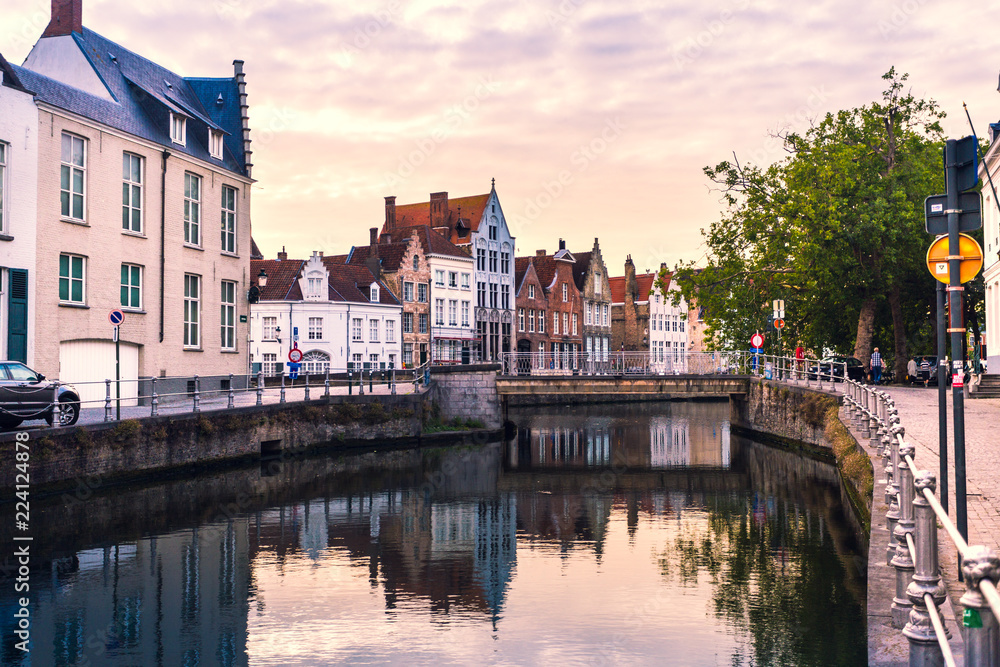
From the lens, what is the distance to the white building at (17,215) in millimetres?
24641

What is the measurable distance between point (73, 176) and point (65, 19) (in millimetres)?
6416

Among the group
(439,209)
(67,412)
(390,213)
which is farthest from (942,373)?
(439,209)

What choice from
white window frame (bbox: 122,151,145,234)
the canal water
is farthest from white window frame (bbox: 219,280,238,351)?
the canal water

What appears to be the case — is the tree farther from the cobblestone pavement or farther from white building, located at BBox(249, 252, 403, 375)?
white building, located at BBox(249, 252, 403, 375)

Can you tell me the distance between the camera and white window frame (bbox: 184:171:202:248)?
32219 mm

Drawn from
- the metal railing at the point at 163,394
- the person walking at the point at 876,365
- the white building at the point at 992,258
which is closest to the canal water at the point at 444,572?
the metal railing at the point at 163,394

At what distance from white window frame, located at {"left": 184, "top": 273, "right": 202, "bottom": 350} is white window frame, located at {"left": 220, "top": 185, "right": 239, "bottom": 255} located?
79.0 inches

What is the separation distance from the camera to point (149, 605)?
39.7 ft

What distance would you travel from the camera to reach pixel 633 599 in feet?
41.2

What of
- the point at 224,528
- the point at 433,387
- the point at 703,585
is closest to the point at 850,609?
the point at 703,585

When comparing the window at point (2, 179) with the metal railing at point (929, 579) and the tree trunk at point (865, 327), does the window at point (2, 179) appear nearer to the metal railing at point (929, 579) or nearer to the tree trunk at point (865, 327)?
the metal railing at point (929, 579)

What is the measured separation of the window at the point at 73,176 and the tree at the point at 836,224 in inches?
884

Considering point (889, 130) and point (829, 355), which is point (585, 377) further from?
point (829, 355)

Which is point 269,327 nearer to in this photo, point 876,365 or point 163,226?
point 163,226
